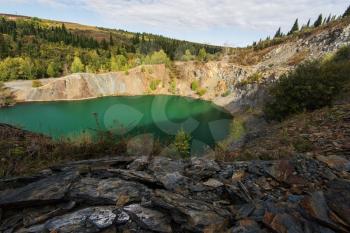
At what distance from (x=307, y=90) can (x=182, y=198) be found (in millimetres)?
20346

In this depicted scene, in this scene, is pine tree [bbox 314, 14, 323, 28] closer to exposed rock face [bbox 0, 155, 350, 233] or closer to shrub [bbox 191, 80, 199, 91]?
shrub [bbox 191, 80, 199, 91]

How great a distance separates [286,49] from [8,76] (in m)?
81.9

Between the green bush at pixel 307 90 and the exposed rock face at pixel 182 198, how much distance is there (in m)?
16.4

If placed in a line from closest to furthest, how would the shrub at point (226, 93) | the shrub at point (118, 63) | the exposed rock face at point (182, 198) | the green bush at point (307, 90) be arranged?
1. the exposed rock face at point (182, 198)
2. the green bush at point (307, 90)
3. the shrub at point (226, 93)
4. the shrub at point (118, 63)

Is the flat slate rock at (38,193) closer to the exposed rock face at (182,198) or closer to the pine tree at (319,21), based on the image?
the exposed rock face at (182,198)

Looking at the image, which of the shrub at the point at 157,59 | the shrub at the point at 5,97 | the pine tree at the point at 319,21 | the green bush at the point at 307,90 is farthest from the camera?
the pine tree at the point at 319,21

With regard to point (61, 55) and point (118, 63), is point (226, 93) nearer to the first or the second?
point (118, 63)

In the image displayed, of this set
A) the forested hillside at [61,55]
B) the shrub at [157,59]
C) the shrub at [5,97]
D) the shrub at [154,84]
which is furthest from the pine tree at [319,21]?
the shrub at [5,97]

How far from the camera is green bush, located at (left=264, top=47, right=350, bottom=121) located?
22695 millimetres

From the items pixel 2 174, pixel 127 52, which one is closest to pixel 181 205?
pixel 2 174

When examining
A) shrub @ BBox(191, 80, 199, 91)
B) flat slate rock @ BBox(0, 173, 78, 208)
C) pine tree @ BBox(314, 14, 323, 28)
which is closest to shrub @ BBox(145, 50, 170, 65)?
shrub @ BBox(191, 80, 199, 91)

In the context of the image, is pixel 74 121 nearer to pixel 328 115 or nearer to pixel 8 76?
pixel 8 76

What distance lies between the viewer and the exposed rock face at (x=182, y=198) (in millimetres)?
5434

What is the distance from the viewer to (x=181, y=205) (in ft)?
20.0
